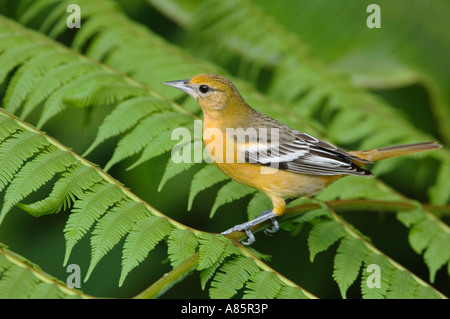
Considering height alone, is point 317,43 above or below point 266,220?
above

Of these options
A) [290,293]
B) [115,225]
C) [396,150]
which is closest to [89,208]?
[115,225]

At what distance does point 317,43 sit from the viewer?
5.89 metres

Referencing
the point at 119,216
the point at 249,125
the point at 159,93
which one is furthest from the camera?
the point at 159,93

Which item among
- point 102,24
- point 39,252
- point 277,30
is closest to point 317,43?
point 277,30

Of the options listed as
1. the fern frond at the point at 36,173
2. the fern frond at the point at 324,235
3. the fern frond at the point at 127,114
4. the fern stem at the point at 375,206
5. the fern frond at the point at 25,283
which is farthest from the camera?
the fern stem at the point at 375,206

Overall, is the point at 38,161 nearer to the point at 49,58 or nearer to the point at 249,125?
the point at 49,58

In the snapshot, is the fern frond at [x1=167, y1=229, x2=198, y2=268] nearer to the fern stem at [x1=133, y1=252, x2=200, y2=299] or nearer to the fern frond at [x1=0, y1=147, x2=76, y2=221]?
the fern stem at [x1=133, y1=252, x2=200, y2=299]

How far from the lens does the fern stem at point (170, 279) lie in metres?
2.35

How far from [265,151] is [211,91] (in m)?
0.56

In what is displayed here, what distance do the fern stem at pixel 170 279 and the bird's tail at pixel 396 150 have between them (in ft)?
5.34

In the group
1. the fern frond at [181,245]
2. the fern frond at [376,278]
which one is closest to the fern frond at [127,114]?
the fern frond at [181,245]

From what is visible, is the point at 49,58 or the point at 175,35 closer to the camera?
the point at 49,58

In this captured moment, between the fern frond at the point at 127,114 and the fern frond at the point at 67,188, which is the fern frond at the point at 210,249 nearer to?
the fern frond at the point at 67,188

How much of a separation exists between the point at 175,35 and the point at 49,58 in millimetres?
2562
